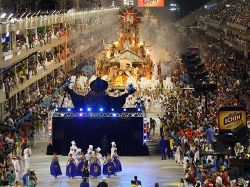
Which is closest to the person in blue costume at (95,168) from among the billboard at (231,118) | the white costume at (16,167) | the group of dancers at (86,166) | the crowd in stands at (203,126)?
the group of dancers at (86,166)

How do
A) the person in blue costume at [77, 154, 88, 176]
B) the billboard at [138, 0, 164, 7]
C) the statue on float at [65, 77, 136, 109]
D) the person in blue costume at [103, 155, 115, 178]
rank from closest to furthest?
the person in blue costume at [77, 154, 88, 176]
the person in blue costume at [103, 155, 115, 178]
the statue on float at [65, 77, 136, 109]
the billboard at [138, 0, 164, 7]

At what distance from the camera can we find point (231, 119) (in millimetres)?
31297

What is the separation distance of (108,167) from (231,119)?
16.3ft

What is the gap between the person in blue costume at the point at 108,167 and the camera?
108ft

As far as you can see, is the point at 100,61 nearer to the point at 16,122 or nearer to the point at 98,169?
the point at 16,122

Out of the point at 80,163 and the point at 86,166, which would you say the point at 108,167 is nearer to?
the point at 80,163

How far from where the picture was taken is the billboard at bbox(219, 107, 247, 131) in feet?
103

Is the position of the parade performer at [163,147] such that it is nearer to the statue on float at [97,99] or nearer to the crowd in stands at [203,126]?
the crowd in stands at [203,126]

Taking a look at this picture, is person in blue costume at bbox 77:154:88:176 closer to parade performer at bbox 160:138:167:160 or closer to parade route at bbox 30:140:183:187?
parade route at bbox 30:140:183:187

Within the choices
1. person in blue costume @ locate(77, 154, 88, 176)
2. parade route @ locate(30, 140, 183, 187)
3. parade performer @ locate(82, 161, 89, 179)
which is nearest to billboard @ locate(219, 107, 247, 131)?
parade route @ locate(30, 140, 183, 187)

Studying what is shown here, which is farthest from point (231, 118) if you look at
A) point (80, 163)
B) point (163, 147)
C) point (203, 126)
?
point (203, 126)

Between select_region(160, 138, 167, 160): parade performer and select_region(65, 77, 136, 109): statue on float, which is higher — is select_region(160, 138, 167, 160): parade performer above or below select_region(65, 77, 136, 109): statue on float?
below

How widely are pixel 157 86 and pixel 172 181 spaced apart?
27370 millimetres

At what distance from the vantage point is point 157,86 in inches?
2325
